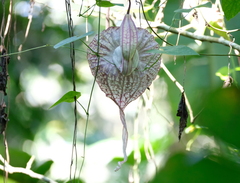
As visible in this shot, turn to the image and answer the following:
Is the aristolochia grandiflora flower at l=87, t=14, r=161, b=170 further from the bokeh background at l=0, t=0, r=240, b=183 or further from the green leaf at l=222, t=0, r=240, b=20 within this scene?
the green leaf at l=222, t=0, r=240, b=20

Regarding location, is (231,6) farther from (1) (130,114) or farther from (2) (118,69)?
(1) (130,114)

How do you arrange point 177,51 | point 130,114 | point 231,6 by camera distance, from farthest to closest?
point 130,114 < point 231,6 < point 177,51

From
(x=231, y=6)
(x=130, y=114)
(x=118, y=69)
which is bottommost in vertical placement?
(x=130, y=114)

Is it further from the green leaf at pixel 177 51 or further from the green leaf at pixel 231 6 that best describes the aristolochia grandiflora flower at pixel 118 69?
the green leaf at pixel 231 6

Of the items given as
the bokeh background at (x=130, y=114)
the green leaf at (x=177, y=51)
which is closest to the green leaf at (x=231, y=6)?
the bokeh background at (x=130, y=114)

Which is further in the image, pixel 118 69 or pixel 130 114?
pixel 130 114

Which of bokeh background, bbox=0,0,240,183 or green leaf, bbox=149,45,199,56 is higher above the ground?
green leaf, bbox=149,45,199,56

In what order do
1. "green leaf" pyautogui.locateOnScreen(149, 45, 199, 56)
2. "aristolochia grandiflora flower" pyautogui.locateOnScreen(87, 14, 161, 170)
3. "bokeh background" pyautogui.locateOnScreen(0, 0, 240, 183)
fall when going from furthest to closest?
"aristolochia grandiflora flower" pyautogui.locateOnScreen(87, 14, 161, 170) → "green leaf" pyautogui.locateOnScreen(149, 45, 199, 56) → "bokeh background" pyautogui.locateOnScreen(0, 0, 240, 183)

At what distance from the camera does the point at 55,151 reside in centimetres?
260

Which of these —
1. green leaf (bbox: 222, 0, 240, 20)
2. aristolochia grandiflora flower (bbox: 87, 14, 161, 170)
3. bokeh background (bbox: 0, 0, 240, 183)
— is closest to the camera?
bokeh background (bbox: 0, 0, 240, 183)

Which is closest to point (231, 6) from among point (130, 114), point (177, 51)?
point (177, 51)

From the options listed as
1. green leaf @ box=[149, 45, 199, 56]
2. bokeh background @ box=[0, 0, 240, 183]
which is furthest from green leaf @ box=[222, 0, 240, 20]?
green leaf @ box=[149, 45, 199, 56]

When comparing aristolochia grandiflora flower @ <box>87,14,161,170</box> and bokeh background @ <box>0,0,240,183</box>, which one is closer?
bokeh background @ <box>0,0,240,183</box>

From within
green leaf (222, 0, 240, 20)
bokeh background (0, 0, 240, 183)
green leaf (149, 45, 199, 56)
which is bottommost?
bokeh background (0, 0, 240, 183)
